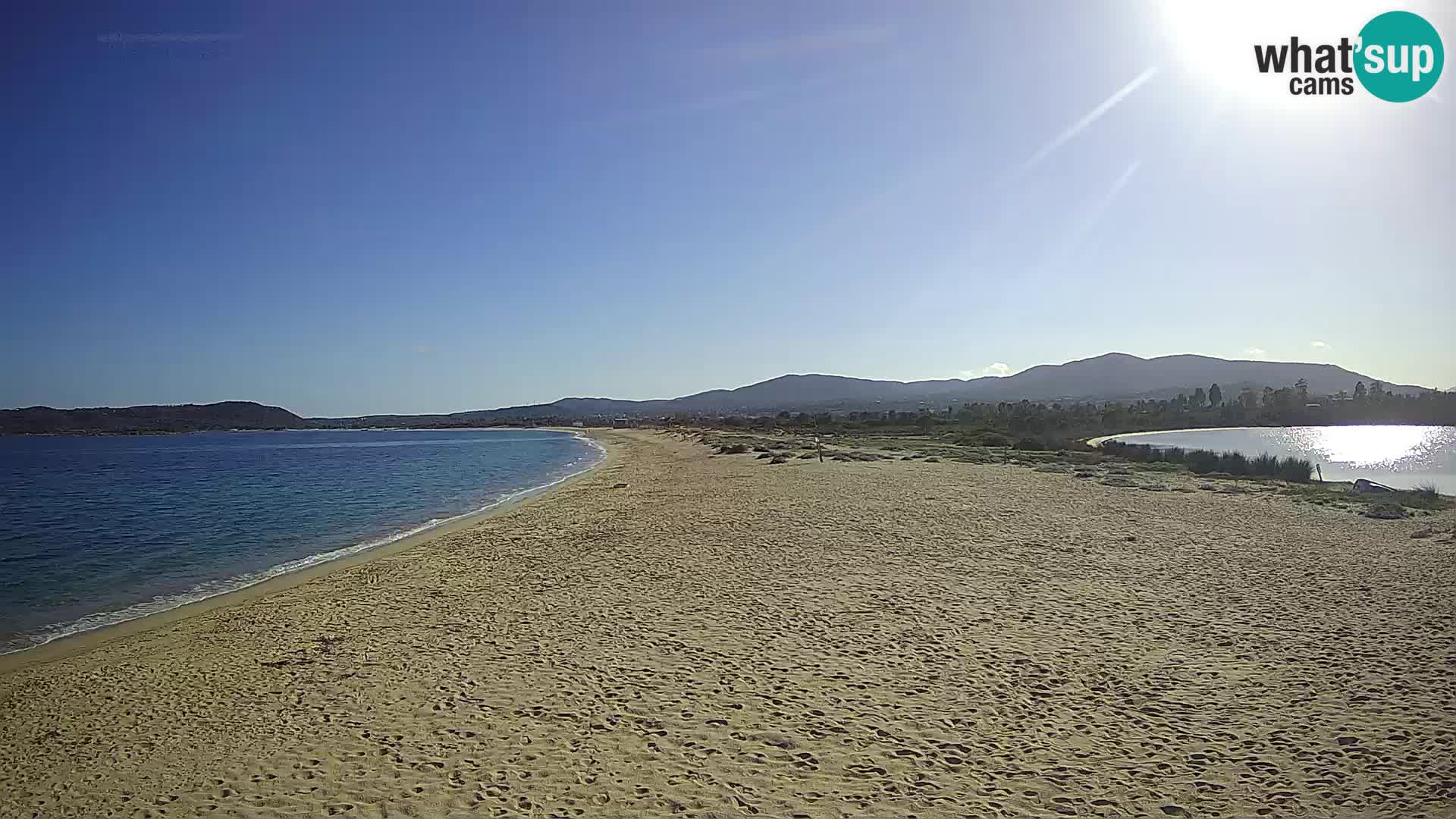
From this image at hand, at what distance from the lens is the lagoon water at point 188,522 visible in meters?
13.0

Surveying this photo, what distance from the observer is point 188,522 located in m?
22.7

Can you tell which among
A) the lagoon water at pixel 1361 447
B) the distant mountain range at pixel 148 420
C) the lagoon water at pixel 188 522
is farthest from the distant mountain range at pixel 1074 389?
the lagoon water at pixel 188 522

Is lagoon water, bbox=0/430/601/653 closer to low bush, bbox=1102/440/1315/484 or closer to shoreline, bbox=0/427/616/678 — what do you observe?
shoreline, bbox=0/427/616/678

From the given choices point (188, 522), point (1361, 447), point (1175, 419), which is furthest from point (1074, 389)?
point (188, 522)

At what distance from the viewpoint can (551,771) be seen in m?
5.41

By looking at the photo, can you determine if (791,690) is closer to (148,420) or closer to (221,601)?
(221,601)

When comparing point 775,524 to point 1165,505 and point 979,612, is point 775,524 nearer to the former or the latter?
point 979,612

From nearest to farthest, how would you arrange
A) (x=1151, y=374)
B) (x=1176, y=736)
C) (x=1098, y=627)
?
(x=1176, y=736) < (x=1098, y=627) < (x=1151, y=374)

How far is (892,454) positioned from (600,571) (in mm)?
29032

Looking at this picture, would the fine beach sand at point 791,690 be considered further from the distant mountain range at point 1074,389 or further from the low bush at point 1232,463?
the distant mountain range at point 1074,389

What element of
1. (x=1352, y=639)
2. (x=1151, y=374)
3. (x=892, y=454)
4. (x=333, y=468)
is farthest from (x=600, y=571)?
(x=1151, y=374)

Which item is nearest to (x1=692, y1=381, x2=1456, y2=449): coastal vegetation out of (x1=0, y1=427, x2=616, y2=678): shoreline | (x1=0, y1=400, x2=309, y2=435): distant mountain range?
(x1=0, y1=427, x2=616, y2=678): shoreline

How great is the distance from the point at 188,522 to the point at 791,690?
2317 centimetres

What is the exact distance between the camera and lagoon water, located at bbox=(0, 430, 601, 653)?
13012mm
